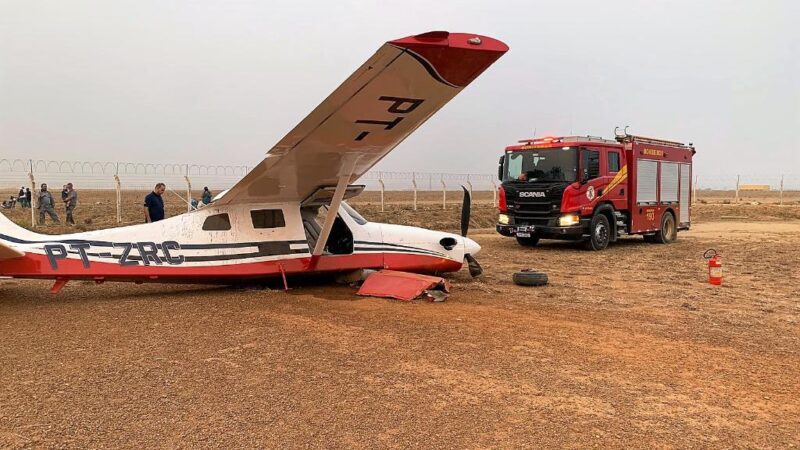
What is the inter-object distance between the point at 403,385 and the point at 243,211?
17.0ft

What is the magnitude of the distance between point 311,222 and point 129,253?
2.94 m

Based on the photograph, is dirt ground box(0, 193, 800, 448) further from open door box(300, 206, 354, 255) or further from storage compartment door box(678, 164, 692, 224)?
storage compartment door box(678, 164, 692, 224)

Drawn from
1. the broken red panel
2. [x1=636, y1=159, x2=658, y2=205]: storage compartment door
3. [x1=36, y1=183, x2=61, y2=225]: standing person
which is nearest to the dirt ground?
the broken red panel

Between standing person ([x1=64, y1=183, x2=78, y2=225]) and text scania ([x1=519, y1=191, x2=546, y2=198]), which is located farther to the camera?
standing person ([x1=64, y1=183, x2=78, y2=225])

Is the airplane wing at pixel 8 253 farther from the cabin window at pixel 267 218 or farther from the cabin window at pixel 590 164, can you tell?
the cabin window at pixel 590 164

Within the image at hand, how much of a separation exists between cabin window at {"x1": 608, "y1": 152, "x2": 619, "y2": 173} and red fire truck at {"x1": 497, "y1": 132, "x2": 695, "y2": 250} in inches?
1.1

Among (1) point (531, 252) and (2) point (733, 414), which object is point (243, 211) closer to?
(2) point (733, 414)

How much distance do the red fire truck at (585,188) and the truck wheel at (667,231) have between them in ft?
0.23

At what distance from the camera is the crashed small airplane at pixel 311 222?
5.47 metres

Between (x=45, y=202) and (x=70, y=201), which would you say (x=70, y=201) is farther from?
(x=45, y=202)

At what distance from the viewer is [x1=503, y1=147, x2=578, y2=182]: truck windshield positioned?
15.0 meters

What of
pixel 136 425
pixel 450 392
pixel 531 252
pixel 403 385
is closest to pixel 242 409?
pixel 136 425

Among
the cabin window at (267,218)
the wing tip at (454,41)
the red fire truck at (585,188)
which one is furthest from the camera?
the red fire truck at (585,188)

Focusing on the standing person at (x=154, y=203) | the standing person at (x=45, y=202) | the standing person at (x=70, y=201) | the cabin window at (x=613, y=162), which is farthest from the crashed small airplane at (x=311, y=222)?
the standing person at (x=70, y=201)
